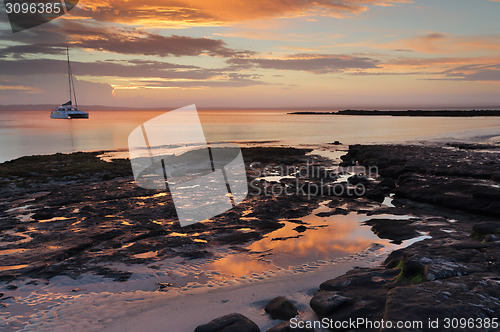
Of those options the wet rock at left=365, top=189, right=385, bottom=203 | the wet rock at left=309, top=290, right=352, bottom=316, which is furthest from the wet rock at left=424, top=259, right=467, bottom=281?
the wet rock at left=365, top=189, right=385, bottom=203

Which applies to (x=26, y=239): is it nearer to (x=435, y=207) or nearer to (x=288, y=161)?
(x=435, y=207)

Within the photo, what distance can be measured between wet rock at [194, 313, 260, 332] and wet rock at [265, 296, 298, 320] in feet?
2.67

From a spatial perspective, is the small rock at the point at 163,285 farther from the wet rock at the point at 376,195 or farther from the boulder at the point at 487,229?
the wet rock at the point at 376,195

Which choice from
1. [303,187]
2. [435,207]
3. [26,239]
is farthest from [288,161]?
[26,239]

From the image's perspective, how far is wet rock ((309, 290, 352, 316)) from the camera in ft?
21.3

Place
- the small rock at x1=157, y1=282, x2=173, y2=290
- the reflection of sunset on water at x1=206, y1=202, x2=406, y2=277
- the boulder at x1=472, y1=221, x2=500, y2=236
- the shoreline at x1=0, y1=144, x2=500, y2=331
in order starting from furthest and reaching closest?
1. the reflection of sunset on water at x1=206, y1=202, x2=406, y2=277
2. the boulder at x1=472, y1=221, x2=500, y2=236
3. the small rock at x1=157, y1=282, x2=173, y2=290
4. the shoreline at x1=0, y1=144, x2=500, y2=331

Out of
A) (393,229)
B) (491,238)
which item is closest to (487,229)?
(491,238)

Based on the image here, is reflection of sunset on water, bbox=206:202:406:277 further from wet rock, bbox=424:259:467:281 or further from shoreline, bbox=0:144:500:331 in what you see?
wet rock, bbox=424:259:467:281

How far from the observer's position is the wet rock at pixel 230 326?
19.8 ft

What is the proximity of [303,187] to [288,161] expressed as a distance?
12861mm

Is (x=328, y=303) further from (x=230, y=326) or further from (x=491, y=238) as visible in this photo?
(x=491, y=238)

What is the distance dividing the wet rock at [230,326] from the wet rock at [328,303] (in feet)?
4.42

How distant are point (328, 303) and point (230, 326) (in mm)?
2022

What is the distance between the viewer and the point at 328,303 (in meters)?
6.58
